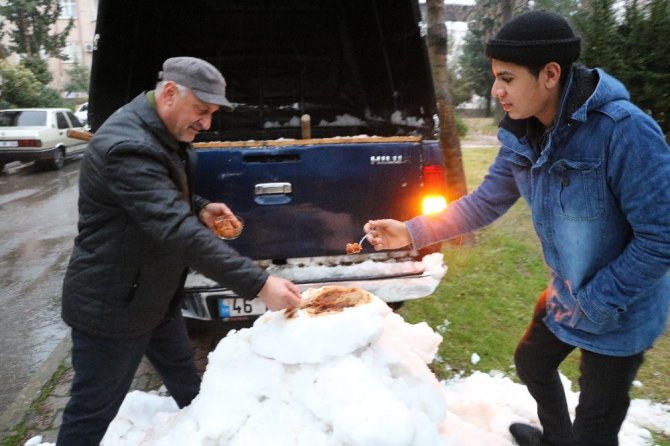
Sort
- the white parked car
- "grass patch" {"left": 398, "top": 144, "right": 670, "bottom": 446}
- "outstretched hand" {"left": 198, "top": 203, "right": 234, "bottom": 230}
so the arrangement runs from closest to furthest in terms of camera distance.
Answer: "outstretched hand" {"left": 198, "top": 203, "right": 234, "bottom": 230}, "grass patch" {"left": 398, "top": 144, "right": 670, "bottom": 446}, the white parked car

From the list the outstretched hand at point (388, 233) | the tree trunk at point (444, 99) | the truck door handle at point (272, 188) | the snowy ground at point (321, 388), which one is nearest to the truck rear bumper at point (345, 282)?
the truck door handle at point (272, 188)

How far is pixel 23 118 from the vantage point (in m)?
14.1

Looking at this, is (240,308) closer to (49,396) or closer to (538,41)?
(49,396)

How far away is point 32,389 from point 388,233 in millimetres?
2759

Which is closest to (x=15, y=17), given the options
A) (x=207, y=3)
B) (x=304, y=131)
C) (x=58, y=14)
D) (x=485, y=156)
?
(x=58, y=14)

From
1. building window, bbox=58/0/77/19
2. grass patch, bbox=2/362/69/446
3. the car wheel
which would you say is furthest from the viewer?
building window, bbox=58/0/77/19

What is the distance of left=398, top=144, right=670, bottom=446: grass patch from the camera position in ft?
11.7

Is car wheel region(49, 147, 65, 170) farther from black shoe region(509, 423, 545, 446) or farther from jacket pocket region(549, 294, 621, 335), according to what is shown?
jacket pocket region(549, 294, 621, 335)

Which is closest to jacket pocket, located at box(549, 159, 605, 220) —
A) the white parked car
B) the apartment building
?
the white parked car

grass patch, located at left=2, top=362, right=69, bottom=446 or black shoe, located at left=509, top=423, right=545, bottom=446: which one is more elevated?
black shoe, located at left=509, top=423, right=545, bottom=446

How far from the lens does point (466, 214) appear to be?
254 centimetres

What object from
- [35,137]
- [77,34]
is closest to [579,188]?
[35,137]

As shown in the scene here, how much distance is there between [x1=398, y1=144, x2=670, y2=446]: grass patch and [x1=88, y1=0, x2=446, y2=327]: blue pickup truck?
2.79ft

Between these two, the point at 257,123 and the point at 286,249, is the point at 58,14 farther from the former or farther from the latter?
the point at 286,249
